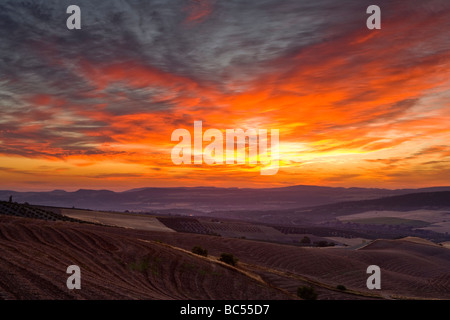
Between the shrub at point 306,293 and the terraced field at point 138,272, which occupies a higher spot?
the terraced field at point 138,272

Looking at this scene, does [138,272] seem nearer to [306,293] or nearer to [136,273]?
[136,273]

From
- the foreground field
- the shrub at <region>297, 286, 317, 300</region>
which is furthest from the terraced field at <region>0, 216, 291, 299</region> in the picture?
the shrub at <region>297, 286, 317, 300</region>

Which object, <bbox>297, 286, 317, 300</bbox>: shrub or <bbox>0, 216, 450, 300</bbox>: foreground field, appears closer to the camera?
<bbox>0, 216, 450, 300</bbox>: foreground field

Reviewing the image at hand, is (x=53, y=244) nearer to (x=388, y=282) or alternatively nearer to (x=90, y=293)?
(x=90, y=293)

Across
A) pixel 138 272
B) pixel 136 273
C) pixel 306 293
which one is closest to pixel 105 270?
pixel 136 273

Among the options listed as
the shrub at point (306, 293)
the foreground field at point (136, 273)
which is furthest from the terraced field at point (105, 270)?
the shrub at point (306, 293)

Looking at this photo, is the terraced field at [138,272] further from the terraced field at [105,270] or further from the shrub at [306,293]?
the shrub at [306,293]

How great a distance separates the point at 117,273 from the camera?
2414 centimetres

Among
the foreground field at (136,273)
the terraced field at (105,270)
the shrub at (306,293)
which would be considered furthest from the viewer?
the shrub at (306,293)

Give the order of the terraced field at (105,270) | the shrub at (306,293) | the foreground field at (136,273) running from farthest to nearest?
the shrub at (306,293) < the foreground field at (136,273) < the terraced field at (105,270)

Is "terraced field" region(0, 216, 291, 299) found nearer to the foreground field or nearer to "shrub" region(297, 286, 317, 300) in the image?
the foreground field

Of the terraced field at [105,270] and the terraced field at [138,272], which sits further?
the terraced field at [138,272]

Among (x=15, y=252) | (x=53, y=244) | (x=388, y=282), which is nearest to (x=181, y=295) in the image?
(x=15, y=252)
